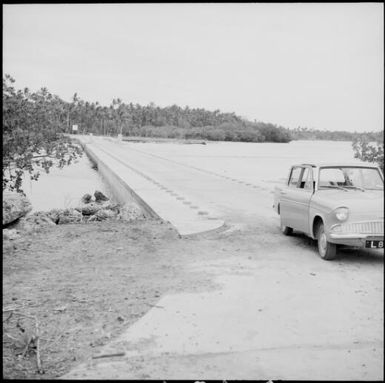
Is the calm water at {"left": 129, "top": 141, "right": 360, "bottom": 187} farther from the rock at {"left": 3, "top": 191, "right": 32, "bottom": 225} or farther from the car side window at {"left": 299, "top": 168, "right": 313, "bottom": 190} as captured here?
the rock at {"left": 3, "top": 191, "right": 32, "bottom": 225}

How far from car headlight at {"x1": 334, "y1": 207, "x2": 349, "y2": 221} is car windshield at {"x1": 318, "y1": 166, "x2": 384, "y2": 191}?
123 millimetres

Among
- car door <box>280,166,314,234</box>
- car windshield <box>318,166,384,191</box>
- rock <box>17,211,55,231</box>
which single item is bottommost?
rock <box>17,211,55,231</box>

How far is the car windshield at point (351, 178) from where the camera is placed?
205 centimetres

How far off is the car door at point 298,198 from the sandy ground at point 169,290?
364mm

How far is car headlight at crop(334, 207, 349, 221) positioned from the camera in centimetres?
263

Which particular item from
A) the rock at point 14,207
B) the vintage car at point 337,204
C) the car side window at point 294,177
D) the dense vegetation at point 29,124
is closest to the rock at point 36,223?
the rock at point 14,207

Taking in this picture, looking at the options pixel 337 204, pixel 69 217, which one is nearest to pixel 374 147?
pixel 337 204

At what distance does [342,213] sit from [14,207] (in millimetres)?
8712

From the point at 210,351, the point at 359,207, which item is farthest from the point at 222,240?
the point at 359,207

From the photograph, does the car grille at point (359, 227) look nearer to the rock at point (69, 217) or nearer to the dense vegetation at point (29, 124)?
the dense vegetation at point (29, 124)

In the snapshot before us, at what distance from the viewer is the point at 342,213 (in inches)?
105

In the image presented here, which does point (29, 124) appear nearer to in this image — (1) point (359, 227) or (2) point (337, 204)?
(2) point (337, 204)

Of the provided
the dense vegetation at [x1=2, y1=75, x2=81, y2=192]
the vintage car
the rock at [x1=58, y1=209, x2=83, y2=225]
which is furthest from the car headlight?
the rock at [x1=58, y1=209, x2=83, y2=225]

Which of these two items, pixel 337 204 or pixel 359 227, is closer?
pixel 359 227
